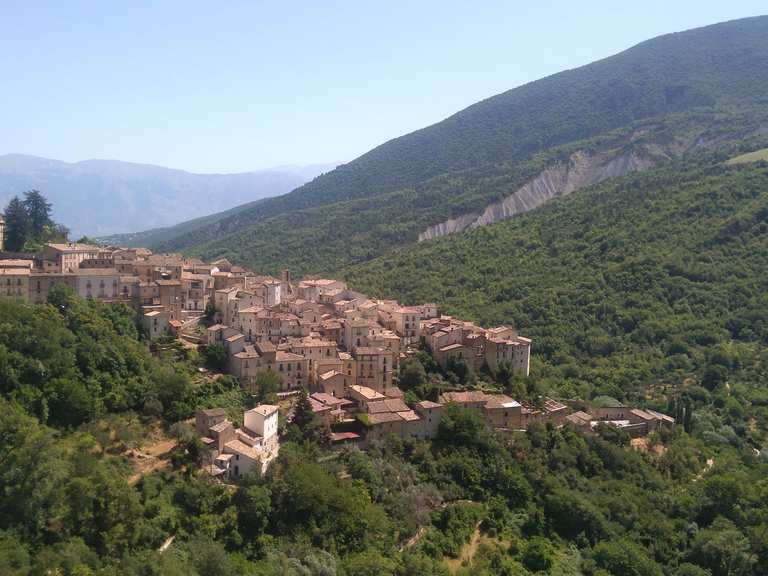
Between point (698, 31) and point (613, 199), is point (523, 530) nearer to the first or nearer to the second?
point (613, 199)

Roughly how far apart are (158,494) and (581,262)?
5108 centimetres

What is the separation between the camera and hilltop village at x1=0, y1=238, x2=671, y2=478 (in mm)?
30031

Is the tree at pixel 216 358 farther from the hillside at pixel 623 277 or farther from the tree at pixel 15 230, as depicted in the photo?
the hillside at pixel 623 277

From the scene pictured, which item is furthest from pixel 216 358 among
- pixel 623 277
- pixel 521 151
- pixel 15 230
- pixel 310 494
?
pixel 521 151

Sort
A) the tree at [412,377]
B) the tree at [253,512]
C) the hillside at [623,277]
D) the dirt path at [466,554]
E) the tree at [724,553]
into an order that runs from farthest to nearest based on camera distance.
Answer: the hillside at [623,277]
the tree at [412,377]
the tree at [724,553]
the dirt path at [466,554]
the tree at [253,512]

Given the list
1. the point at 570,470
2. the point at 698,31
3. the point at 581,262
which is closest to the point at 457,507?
the point at 570,470

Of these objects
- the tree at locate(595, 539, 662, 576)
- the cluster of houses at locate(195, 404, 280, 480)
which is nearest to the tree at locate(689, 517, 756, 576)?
the tree at locate(595, 539, 662, 576)

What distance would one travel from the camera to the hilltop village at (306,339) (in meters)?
30.0

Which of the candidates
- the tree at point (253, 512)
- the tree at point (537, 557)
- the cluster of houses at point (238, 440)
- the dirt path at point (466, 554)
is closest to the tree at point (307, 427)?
the cluster of houses at point (238, 440)

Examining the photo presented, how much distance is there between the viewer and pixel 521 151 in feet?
409

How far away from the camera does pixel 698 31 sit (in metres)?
147

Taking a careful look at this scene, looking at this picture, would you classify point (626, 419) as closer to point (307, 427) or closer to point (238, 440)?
point (307, 427)

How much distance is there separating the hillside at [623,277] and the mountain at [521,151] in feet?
48.8

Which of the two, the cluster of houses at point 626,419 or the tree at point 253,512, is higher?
the tree at point 253,512
